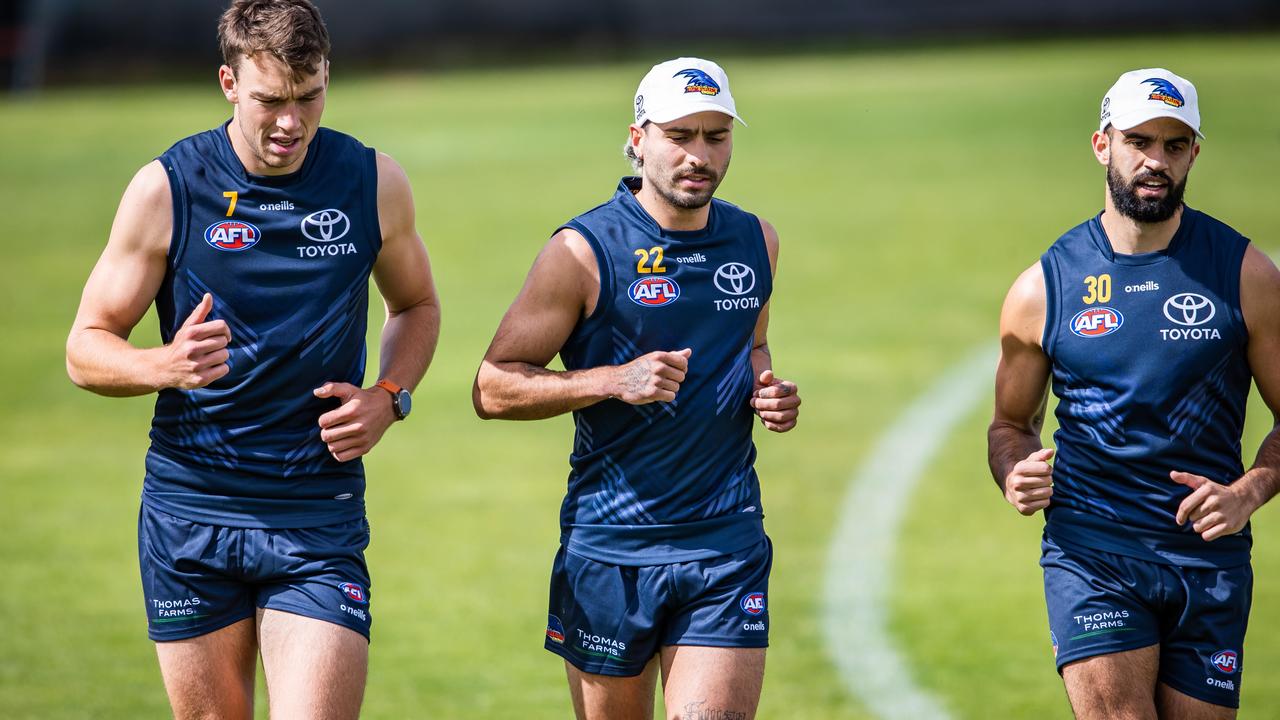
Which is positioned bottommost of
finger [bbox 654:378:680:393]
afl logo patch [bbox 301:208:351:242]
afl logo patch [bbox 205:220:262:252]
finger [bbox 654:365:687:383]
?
finger [bbox 654:378:680:393]

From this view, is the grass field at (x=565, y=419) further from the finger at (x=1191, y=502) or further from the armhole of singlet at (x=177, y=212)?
the armhole of singlet at (x=177, y=212)

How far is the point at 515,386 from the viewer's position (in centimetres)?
606

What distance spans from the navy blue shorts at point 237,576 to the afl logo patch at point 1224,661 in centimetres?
302

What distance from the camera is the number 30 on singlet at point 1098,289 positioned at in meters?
6.09

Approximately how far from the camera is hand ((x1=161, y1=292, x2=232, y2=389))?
5484mm

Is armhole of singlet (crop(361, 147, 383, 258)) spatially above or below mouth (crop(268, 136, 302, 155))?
below

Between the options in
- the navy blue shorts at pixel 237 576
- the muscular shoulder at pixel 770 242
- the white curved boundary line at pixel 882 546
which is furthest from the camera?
the white curved boundary line at pixel 882 546

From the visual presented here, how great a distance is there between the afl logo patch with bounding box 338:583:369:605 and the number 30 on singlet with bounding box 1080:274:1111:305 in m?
2.81

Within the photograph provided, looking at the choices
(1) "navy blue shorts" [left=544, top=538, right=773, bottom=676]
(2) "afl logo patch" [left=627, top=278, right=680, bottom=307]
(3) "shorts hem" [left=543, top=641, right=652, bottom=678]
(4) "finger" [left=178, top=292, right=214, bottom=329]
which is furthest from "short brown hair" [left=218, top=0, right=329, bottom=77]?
(3) "shorts hem" [left=543, top=641, right=652, bottom=678]

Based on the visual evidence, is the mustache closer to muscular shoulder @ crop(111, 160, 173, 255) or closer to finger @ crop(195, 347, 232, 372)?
finger @ crop(195, 347, 232, 372)

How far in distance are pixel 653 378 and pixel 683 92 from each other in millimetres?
1044

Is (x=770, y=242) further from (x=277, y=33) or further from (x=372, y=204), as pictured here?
(x=277, y=33)

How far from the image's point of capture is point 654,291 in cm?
612

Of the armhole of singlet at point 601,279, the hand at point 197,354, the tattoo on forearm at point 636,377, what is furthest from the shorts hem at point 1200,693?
the hand at point 197,354
